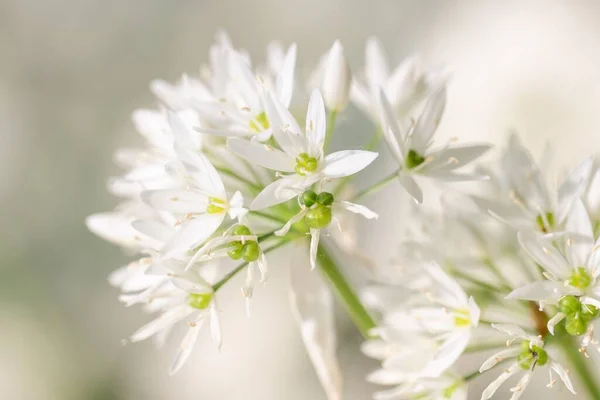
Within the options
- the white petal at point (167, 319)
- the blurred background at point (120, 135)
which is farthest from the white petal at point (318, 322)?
the blurred background at point (120, 135)

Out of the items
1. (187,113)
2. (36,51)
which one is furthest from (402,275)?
(36,51)

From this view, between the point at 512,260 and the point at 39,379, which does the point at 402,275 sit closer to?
the point at 512,260

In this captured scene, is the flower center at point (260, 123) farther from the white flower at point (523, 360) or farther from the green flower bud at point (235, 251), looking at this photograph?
the white flower at point (523, 360)

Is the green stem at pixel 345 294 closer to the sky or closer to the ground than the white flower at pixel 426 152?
closer to the ground

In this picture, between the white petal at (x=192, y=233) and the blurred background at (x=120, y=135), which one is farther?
the blurred background at (x=120, y=135)

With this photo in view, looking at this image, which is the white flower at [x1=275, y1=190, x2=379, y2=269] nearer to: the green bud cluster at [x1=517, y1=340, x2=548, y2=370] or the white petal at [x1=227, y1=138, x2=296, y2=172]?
the white petal at [x1=227, y1=138, x2=296, y2=172]

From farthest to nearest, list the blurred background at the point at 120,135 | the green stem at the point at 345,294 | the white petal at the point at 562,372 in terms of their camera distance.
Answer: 1. the blurred background at the point at 120,135
2. the green stem at the point at 345,294
3. the white petal at the point at 562,372

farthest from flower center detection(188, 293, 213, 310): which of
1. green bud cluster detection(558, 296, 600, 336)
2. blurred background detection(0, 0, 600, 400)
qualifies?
blurred background detection(0, 0, 600, 400)
